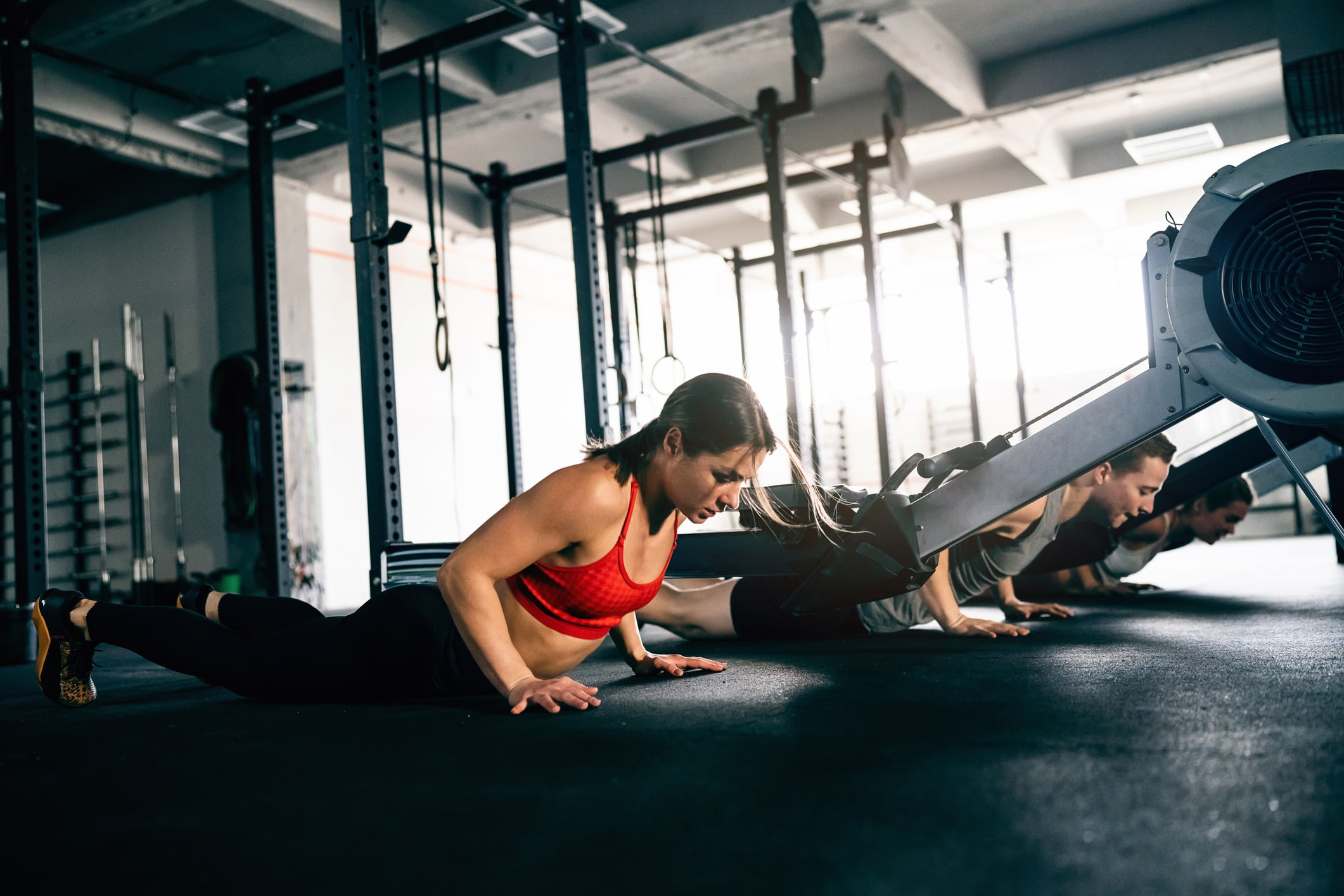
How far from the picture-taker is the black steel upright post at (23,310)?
3529mm

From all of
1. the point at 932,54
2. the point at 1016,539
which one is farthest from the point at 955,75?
the point at 1016,539

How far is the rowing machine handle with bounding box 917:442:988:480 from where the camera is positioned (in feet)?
7.38

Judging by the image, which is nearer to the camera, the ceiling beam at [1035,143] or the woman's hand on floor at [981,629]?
the woman's hand on floor at [981,629]

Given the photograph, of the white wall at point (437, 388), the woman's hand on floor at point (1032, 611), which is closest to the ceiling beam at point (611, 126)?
the white wall at point (437, 388)

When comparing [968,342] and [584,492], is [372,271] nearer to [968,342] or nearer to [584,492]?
[584,492]

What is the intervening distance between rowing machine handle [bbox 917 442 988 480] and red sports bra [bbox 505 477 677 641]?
0.74 m

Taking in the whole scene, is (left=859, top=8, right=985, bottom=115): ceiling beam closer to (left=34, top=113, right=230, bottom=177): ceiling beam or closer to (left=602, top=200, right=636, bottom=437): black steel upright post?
(left=602, top=200, right=636, bottom=437): black steel upright post

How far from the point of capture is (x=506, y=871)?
3.29 feet

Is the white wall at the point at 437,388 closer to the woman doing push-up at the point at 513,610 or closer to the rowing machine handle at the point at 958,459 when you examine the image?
the woman doing push-up at the point at 513,610

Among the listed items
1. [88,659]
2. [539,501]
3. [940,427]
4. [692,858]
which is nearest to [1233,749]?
[692,858]

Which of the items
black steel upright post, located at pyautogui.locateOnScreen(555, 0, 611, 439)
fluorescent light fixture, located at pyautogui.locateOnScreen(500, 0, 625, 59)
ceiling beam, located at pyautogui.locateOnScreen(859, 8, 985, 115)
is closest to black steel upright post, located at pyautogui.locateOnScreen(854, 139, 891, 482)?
ceiling beam, located at pyautogui.locateOnScreen(859, 8, 985, 115)

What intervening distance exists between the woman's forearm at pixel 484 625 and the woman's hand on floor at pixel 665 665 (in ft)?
1.79

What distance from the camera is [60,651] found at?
2221 mm

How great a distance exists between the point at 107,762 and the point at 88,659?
0.77 m
